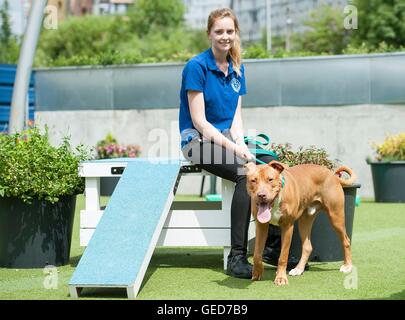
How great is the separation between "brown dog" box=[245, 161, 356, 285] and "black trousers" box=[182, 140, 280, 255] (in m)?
0.35

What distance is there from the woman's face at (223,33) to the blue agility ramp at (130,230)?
107 centimetres

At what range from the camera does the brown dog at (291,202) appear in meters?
6.18

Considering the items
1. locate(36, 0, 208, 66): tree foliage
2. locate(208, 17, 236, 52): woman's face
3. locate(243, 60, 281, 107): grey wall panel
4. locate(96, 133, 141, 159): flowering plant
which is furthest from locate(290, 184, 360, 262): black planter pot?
locate(36, 0, 208, 66): tree foliage

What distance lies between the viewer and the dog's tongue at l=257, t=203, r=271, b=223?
244 inches

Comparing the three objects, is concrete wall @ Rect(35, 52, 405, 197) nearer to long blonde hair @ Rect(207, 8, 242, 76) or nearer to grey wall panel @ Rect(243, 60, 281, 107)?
grey wall panel @ Rect(243, 60, 281, 107)

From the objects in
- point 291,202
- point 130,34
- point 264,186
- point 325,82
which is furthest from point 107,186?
point 130,34

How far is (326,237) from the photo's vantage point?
294 inches

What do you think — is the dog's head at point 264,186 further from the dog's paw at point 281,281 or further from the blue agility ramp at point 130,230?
the blue agility ramp at point 130,230

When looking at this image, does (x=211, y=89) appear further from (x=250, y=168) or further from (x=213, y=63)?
(x=250, y=168)

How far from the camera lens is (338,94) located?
50.5 feet

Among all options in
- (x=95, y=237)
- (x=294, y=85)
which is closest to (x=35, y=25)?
(x=294, y=85)

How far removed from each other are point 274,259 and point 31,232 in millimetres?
2069

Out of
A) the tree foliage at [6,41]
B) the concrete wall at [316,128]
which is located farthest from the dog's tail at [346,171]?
the tree foliage at [6,41]

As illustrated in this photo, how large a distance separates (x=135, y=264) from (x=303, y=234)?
1.66m
